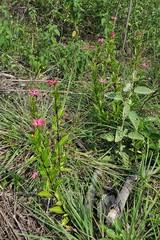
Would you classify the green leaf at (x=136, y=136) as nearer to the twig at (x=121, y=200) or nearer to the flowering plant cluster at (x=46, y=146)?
the twig at (x=121, y=200)

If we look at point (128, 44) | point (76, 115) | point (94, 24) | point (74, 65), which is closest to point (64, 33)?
point (94, 24)

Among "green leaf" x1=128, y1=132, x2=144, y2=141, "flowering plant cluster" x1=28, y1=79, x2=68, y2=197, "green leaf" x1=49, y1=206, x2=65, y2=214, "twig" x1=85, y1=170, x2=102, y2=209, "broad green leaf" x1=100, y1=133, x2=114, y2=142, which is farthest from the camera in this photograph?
"broad green leaf" x1=100, y1=133, x2=114, y2=142

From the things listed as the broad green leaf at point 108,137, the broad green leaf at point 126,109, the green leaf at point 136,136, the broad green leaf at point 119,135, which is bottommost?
the broad green leaf at point 108,137

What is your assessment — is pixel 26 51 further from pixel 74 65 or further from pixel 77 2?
pixel 77 2

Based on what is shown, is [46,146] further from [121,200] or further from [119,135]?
[119,135]

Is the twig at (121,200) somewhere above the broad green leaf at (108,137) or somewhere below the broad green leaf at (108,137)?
below

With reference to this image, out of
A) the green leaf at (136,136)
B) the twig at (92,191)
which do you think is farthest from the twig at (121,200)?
the green leaf at (136,136)

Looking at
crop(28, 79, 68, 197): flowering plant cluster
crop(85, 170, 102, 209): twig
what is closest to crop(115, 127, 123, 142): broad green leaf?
crop(85, 170, 102, 209): twig

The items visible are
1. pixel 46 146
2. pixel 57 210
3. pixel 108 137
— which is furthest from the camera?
pixel 108 137

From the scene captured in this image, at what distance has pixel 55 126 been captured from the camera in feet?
5.63

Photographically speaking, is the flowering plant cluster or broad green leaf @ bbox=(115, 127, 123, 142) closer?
the flowering plant cluster

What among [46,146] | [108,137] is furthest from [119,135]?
[46,146]

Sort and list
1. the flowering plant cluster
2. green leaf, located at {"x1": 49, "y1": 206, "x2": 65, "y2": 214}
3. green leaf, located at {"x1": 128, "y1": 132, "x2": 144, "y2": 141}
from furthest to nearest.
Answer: green leaf, located at {"x1": 128, "y1": 132, "x2": 144, "y2": 141} → green leaf, located at {"x1": 49, "y1": 206, "x2": 65, "y2": 214} → the flowering plant cluster

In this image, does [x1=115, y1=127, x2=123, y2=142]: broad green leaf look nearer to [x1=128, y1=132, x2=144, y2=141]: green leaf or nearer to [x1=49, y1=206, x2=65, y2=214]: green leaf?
[x1=128, y1=132, x2=144, y2=141]: green leaf
